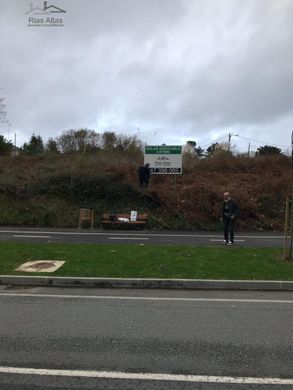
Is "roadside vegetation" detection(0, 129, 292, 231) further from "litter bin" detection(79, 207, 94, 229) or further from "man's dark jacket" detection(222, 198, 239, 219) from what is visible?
"man's dark jacket" detection(222, 198, 239, 219)

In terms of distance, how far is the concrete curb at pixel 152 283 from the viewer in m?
9.13

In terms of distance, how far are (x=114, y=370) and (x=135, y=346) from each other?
2.57ft

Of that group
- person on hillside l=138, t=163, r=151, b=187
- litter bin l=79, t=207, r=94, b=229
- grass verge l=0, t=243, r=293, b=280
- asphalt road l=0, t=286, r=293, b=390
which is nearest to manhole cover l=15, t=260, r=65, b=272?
grass verge l=0, t=243, r=293, b=280

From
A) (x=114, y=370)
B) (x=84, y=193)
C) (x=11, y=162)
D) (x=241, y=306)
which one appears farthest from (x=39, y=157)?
(x=114, y=370)

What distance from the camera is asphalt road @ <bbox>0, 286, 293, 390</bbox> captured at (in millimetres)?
4504

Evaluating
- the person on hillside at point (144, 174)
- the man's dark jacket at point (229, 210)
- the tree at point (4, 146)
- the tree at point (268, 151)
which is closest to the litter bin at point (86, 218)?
the person on hillside at point (144, 174)

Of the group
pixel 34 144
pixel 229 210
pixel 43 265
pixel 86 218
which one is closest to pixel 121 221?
pixel 86 218

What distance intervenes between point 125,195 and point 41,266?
15.6 m

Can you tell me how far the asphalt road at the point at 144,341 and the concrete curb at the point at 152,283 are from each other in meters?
0.59

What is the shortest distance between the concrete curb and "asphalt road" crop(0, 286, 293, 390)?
1.94ft

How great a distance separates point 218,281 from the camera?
30.2ft

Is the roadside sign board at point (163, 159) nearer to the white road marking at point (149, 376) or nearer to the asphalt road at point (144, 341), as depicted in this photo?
the asphalt road at point (144, 341)

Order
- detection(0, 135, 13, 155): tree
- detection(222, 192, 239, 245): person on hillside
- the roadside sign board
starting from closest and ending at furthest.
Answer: detection(222, 192, 239, 245): person on hillside
the roadside sign board
detection(0, 135, 13, 155): tree

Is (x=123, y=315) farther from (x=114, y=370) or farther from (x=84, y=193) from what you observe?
(x=84, y=193)
